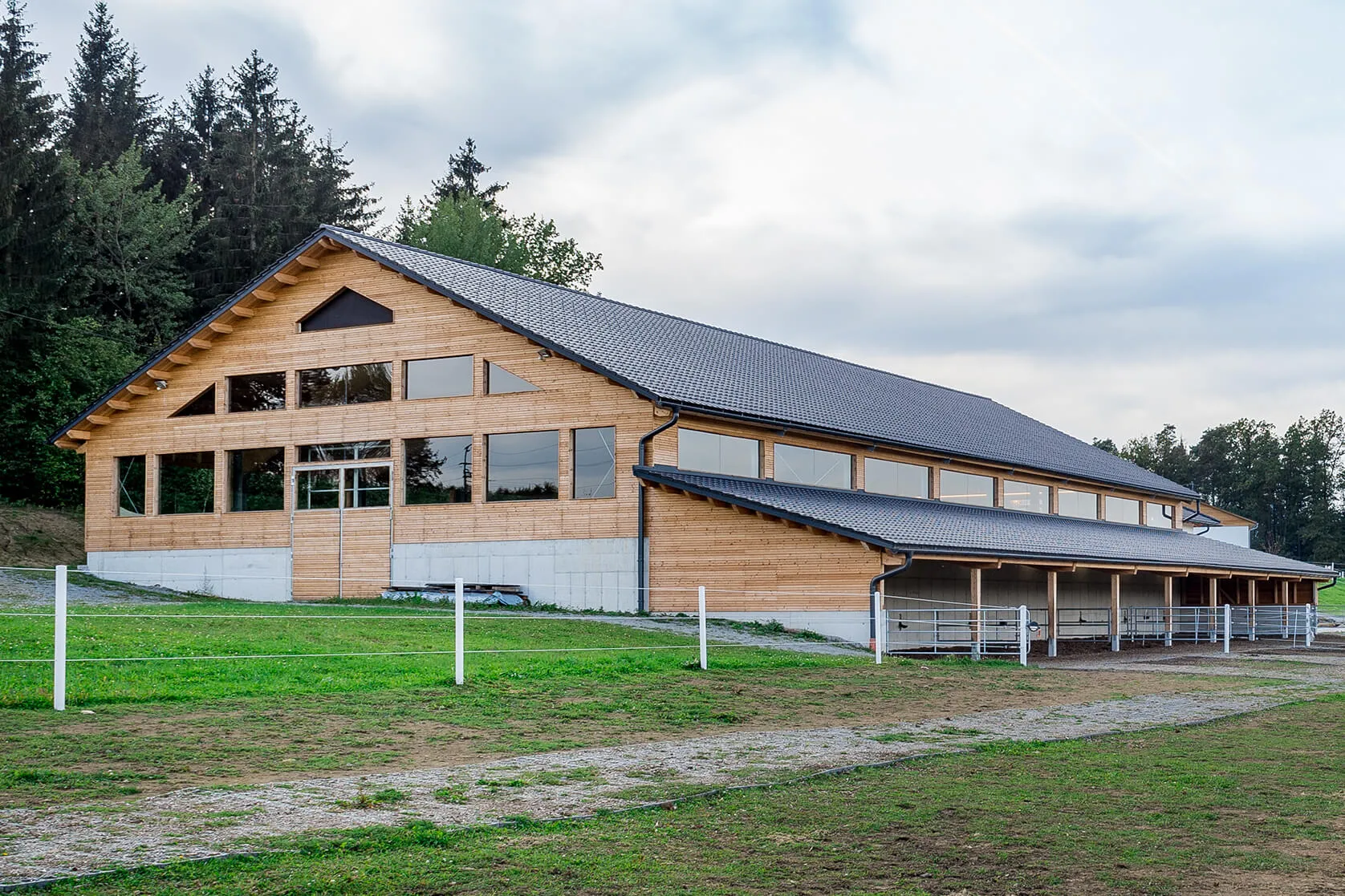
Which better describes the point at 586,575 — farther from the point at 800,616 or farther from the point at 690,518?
the point at 800,616

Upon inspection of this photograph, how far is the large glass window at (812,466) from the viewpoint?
30.9 meters

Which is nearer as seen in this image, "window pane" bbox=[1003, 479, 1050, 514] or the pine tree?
"window pane" bbox=[1003, 479, 1050, 514]

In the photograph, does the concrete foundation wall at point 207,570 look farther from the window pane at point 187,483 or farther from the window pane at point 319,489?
the window pane at point 319,489

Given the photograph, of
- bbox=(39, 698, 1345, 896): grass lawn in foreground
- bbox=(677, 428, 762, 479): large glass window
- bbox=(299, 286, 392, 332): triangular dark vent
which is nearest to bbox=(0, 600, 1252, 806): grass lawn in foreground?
bbox=(39, 698, 1345, 896): grass lawn in foreground

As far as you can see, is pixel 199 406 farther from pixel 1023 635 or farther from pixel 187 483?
pixel 1023 635

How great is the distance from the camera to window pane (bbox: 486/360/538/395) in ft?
97.5

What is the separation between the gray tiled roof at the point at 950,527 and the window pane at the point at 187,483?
41.3 feet

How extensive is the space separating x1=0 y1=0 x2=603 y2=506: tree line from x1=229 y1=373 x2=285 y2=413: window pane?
13.8 m

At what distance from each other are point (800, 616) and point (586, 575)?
548 centimetres

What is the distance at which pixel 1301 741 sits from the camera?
12.8 meters

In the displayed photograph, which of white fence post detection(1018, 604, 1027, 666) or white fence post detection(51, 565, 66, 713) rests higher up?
white fence post detection(51, 565, 66, 713)

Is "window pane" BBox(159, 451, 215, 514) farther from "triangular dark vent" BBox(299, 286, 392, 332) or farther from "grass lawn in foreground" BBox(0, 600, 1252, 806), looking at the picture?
"grass lawn in foreground" BBox(0, 600, 1252, 806)

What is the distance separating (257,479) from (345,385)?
3483 mm

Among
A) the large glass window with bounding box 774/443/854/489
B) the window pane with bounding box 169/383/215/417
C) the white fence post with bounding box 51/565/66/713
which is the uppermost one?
the window pane with bounding box 169/383/215/417
